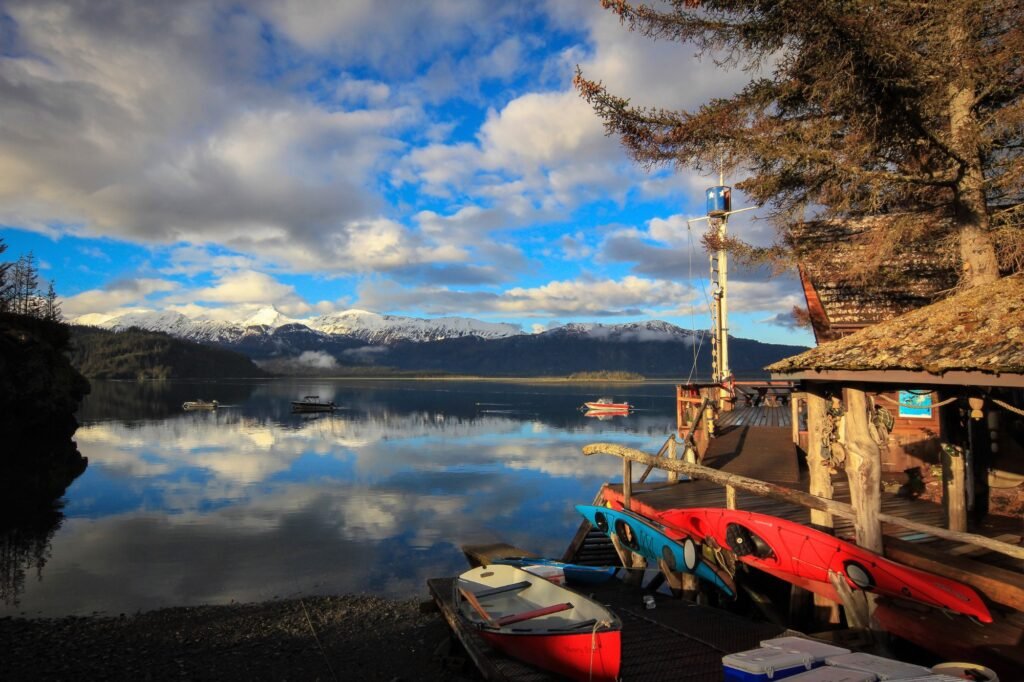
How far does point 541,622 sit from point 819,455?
547 cm

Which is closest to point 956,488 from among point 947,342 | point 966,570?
point 966,570

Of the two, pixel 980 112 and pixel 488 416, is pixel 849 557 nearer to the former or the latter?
pixel 980 112

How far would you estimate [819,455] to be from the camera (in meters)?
10.8

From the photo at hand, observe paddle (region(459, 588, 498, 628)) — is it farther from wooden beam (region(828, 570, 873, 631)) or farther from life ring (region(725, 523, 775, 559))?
wooden beam (region(828, 570, 873, 631))

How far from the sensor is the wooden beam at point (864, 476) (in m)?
9.22

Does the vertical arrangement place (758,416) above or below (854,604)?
above

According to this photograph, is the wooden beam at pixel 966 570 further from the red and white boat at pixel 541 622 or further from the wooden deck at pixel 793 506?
the red and white boat at pixel 541 622

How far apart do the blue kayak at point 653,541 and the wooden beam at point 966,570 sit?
11.5ft

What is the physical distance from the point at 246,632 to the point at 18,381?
57531 millimetres

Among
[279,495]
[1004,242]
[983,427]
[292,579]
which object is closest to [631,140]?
[1004,242]

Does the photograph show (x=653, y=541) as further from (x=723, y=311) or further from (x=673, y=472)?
(x=723, y=311)

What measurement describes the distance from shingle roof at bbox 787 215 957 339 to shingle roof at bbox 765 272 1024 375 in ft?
17.6

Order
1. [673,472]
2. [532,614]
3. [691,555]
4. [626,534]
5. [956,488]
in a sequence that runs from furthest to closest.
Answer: [673,472]
[626,534]
[691,555]
[956,488]
[532,614]

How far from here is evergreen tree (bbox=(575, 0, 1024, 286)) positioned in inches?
431
